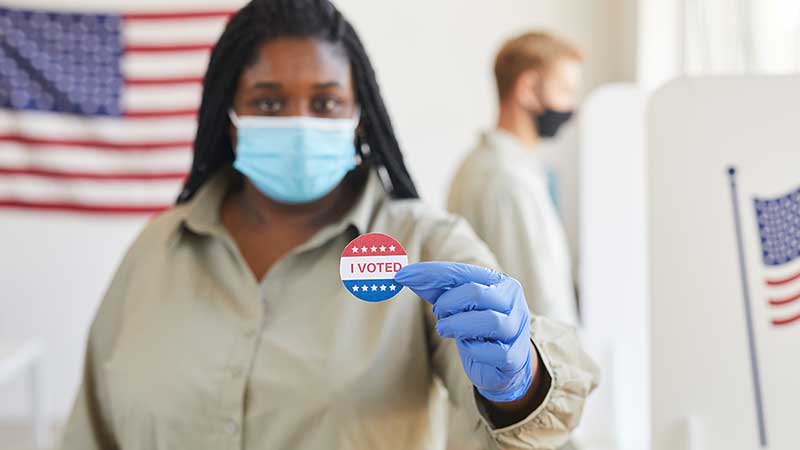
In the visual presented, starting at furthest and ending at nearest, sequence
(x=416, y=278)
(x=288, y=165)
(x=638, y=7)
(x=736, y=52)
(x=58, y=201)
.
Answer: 1. (x=58, y=201)
2. (x=638, y=7)
3. (x=736, y=52)
4. (x=288, y=165)
5. (x=416, y=278)

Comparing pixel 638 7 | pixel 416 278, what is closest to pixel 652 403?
pixel 416 278

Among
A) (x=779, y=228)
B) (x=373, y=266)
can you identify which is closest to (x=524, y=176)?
(x=779, y=228)

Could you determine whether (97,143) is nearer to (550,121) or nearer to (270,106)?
(550,121)

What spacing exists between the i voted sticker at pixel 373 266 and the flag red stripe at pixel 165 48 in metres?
3.06

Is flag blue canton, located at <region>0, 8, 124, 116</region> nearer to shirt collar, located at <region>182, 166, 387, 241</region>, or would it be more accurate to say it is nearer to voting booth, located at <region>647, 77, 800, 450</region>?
shirt collar, located at <region>182, 166, 387, 241</region>

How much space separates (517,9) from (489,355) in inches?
125

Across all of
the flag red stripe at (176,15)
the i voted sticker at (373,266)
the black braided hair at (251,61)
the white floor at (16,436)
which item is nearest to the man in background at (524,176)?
the black braided hair at (251,61)

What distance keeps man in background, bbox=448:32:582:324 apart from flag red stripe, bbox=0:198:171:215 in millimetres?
1916

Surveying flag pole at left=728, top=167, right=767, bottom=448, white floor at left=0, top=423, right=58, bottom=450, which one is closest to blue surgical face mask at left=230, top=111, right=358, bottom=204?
flag pole at left=728, top=167, right=767, bottom=448

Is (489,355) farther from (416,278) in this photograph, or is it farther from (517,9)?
(517,9)

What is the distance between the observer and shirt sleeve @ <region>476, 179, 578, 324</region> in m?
2.01

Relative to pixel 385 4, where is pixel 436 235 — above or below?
below

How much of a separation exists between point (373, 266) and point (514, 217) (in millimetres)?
1224

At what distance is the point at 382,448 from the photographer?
117cm
